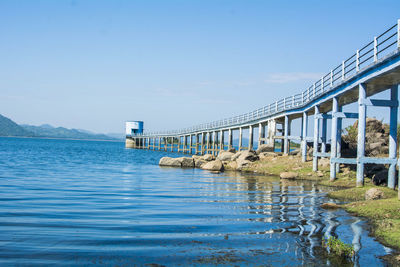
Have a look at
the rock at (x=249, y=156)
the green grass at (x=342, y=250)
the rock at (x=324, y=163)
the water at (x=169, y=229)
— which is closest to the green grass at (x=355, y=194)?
the water at (x=169, y=229)

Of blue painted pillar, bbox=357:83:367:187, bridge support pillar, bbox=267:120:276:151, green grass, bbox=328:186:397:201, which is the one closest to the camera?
green grass, bbox=328:186:397:201

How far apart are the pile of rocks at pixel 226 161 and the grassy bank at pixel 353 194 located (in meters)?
0.78

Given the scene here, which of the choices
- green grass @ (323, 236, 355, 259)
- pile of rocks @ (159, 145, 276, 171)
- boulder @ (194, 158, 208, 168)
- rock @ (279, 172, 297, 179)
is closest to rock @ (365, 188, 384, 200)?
green grass @ (323, 236, 355, 259)

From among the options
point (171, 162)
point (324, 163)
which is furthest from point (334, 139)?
point (171, 162)

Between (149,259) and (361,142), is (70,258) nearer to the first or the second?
(149,259)

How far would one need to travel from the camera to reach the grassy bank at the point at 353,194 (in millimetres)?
9714

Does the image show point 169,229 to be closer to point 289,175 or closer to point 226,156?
point 289,175

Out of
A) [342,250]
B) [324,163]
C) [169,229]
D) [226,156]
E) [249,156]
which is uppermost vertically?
[249,156]

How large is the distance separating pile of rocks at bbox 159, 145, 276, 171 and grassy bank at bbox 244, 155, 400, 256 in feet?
2.57

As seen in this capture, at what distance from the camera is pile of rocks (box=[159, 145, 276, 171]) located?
3266 cm

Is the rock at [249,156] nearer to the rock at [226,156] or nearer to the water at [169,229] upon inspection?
the rock at [226,156]

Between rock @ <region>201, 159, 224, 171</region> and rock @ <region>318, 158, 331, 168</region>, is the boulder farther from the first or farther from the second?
rock @ <region>318, 158, 331, 168</region>

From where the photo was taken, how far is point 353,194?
1644 centimetres

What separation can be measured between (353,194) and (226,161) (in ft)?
68.0
